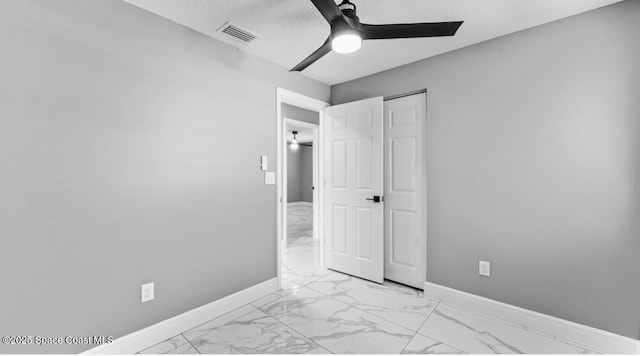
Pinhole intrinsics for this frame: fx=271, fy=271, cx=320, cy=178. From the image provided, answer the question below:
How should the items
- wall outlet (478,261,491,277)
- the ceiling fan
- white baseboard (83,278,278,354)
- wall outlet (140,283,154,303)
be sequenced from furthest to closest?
wall outlet (478,261,491,277) < wall outlet (140,283,154,303) < white baseboard (83,278,278,354) < the ceiling fan

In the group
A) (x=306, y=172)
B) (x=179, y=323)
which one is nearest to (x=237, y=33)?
(x=179, y=323)

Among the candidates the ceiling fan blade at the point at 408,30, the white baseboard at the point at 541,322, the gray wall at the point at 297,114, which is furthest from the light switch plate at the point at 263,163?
the white baseboard at the point at 541,322

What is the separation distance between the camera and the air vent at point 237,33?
2107 mm

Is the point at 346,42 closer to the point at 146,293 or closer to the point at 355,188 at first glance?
the point at 355,188

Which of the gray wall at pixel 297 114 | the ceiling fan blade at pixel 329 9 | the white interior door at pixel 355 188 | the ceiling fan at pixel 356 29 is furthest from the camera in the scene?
the gray wall at pixel 297 114

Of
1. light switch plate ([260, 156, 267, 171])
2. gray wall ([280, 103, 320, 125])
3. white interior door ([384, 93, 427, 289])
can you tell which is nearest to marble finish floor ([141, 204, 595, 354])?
white interior door ([384, 93, 427, 289])

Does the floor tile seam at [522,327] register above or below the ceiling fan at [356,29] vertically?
below

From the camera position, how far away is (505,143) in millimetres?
2258

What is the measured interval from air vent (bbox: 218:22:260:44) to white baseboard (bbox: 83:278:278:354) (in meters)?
2.23

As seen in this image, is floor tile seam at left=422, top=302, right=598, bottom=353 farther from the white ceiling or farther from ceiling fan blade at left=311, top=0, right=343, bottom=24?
ceiling fan blade at left=311, top=0, right=343, bottom=24

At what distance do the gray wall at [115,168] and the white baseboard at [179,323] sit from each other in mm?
56

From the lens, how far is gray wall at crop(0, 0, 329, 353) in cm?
146

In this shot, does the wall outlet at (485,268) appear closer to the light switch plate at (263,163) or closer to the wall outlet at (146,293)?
the light switch plate at (263,163)

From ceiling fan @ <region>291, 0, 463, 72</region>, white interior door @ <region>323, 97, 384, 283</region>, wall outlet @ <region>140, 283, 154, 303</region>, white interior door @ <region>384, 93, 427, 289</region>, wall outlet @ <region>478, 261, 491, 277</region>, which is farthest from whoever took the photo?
white interior door @ <region>323, 97, 384, 283</region>
